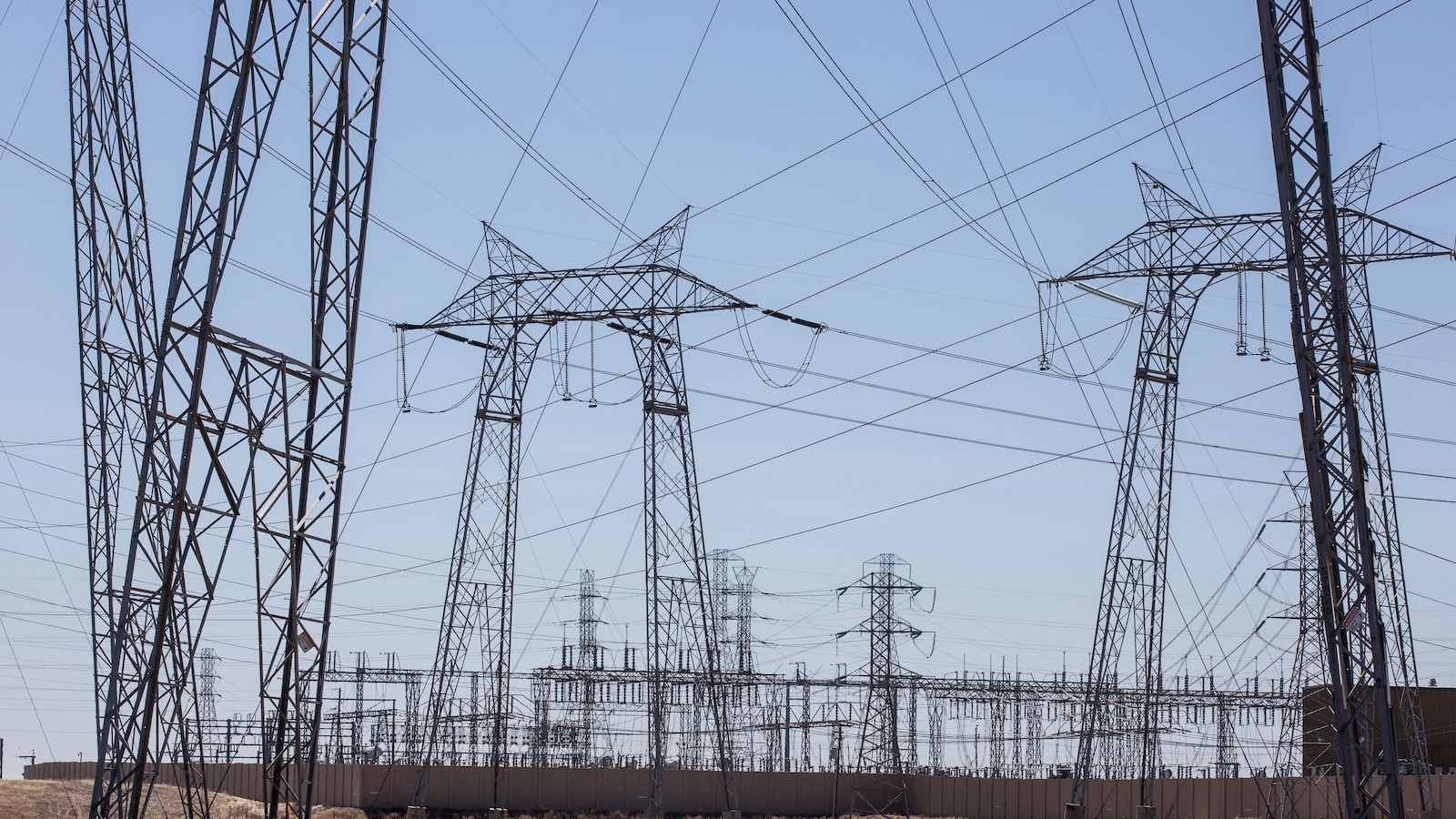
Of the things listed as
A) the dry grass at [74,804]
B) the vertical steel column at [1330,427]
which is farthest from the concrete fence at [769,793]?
the vertical steel column at [1330,427]

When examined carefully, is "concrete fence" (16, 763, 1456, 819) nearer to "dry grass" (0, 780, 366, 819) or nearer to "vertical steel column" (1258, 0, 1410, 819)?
"dry grass" (0, 780, 366, 819)

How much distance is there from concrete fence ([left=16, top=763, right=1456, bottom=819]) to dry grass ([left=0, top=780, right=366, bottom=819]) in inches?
93.2

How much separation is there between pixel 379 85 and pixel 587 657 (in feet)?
219

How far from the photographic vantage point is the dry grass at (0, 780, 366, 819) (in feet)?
120

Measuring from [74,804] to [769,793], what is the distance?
2500 cm

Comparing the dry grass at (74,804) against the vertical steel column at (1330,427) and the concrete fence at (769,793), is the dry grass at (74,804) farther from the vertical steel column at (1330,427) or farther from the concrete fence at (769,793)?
the vertical steel column at (1330,427)

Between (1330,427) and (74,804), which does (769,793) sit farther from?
(1330,427)

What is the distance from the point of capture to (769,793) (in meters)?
55.4

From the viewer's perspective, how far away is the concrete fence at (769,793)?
47156 millimetres

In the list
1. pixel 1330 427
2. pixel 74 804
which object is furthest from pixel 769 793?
pixel 1330 427

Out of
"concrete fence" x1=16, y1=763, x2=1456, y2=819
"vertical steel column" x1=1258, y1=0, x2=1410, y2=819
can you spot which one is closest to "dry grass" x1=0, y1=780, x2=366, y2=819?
"concrete fence" x1=16, y1=763, x2=1456, y2=819

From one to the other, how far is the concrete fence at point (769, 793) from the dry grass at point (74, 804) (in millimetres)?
Answer: 2366

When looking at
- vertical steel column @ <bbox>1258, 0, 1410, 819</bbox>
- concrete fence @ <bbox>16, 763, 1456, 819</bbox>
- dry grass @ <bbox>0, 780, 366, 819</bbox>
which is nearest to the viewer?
vertical steel column @ <bbox>1258, 0, 1410, 819</bbox>

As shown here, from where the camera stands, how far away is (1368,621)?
1747cm
